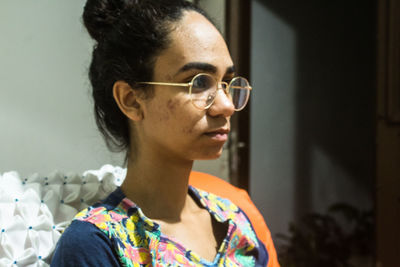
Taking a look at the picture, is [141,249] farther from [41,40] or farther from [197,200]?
[41,40]

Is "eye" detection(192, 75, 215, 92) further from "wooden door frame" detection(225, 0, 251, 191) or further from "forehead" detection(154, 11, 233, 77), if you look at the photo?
"wooden door frame" detection(225, 0, 251, 191)

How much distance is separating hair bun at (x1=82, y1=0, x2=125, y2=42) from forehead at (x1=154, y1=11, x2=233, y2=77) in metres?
0.15

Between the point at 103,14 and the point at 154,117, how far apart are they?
285mm

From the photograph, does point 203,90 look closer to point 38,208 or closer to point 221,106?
point 221,106

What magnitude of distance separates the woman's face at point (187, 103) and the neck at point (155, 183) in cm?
6

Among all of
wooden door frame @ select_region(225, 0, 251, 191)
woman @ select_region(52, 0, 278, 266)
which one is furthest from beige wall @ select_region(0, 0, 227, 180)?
wooden door frame @ select_region(225, 0, 251, 191)

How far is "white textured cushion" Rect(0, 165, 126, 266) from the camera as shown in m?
0.95

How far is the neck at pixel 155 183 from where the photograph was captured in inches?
40.7

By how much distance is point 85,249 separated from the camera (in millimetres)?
859

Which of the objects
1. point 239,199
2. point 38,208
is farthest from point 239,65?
point 38,208

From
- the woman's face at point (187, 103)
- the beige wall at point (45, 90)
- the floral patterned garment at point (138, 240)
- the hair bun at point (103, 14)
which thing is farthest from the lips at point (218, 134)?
the beige wall at point (45, 90)

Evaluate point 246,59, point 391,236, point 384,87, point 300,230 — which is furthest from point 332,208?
point 246,59

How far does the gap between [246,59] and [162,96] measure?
1.26 m

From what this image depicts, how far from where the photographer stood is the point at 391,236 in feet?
7.65
